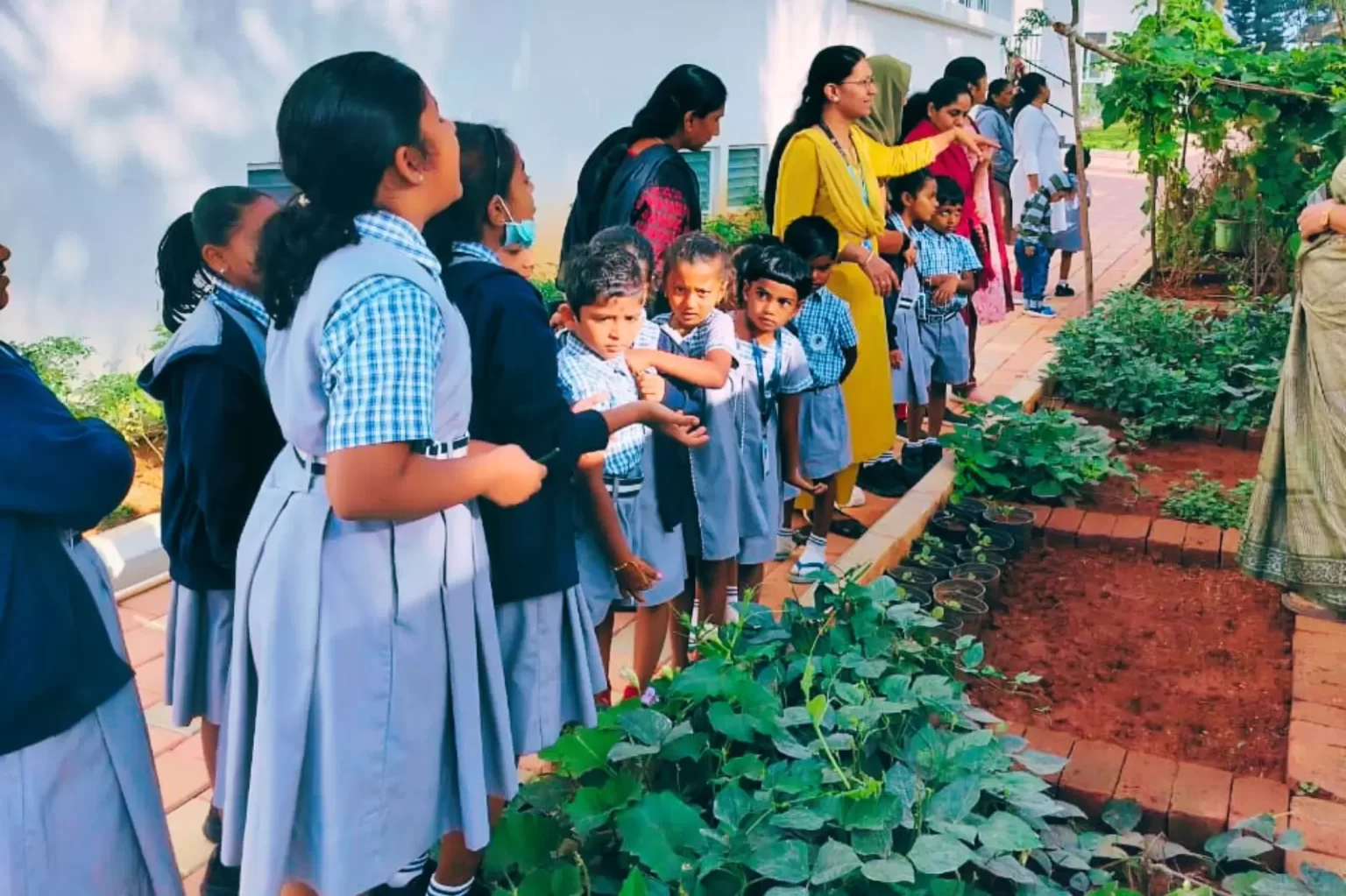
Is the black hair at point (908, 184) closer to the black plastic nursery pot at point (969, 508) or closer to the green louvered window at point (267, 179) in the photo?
the black plastic nursery pot at point (969, 508)

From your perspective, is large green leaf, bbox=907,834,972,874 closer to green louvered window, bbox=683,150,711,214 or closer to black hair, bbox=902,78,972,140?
black hair, bbox=902,78,972,140

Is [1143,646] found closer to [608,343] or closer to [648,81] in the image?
[608,343]

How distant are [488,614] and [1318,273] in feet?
9.68

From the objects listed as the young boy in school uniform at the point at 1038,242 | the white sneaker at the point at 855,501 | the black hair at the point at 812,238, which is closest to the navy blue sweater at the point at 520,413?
the black hair at the point at 812,238

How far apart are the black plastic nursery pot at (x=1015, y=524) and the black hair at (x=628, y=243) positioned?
1.89m

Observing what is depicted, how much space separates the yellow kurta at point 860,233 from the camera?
172 inches

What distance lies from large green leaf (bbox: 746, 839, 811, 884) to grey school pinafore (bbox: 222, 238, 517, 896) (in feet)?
1.70

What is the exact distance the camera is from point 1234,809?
263cm

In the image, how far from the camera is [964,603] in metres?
3.53

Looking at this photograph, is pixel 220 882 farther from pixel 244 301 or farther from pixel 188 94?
pixel 188 94

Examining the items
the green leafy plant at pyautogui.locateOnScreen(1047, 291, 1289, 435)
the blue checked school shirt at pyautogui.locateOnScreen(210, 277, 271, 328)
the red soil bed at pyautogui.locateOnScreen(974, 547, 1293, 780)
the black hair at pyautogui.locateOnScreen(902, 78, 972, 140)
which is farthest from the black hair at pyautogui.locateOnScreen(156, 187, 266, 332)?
the green leafy plant at pyautogui.locateOnScreen(1047, 291, 1289, 435)

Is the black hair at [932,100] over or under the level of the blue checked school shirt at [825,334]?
over

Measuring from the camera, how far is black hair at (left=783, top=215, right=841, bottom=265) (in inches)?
154

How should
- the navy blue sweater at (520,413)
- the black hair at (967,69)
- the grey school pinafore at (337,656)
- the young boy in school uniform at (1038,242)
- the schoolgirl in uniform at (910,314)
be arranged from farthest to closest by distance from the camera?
the young boy in school uniform at (1038,242) < the black hair at (967,69) < the schoolgirl in uniform at (910,314) < the navy blue sweater at (520,413) < the grey school pinafore at (337,656)
